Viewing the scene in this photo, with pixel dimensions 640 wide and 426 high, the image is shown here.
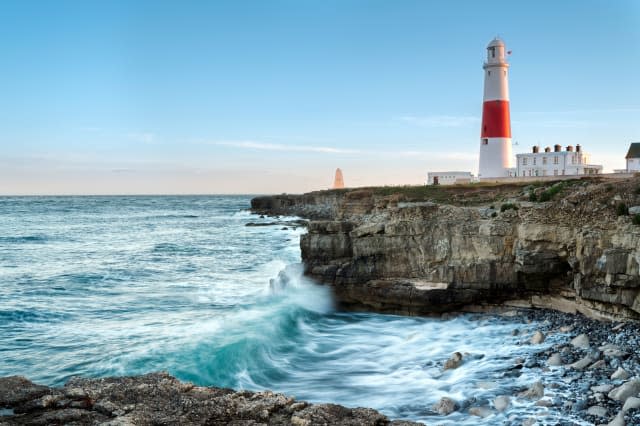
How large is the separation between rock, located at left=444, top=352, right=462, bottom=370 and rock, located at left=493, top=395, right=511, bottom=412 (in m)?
2.09

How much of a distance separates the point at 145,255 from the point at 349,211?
14969mm

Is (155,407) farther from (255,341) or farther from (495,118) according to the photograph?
(495,118)

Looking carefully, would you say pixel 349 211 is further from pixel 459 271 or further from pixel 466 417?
pixel 466 417

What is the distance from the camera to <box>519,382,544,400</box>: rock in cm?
922

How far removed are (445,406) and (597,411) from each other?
2.44 metres

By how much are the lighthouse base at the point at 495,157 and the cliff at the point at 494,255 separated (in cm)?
2090

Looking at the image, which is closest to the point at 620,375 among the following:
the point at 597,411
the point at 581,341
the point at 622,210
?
the point at 597,411

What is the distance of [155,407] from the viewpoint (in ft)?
23.0

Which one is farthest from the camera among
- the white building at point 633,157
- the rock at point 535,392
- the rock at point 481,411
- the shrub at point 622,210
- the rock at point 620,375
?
the white building at point 633,157

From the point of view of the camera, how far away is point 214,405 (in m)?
7.13

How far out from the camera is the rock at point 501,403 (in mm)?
9031

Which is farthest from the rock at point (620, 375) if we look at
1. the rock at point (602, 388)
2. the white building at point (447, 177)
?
the white building at point (447, 177)

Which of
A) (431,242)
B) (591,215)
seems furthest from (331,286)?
(591,215)

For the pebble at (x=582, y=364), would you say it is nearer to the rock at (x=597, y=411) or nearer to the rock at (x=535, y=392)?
the rock at (x=535, y=392)
